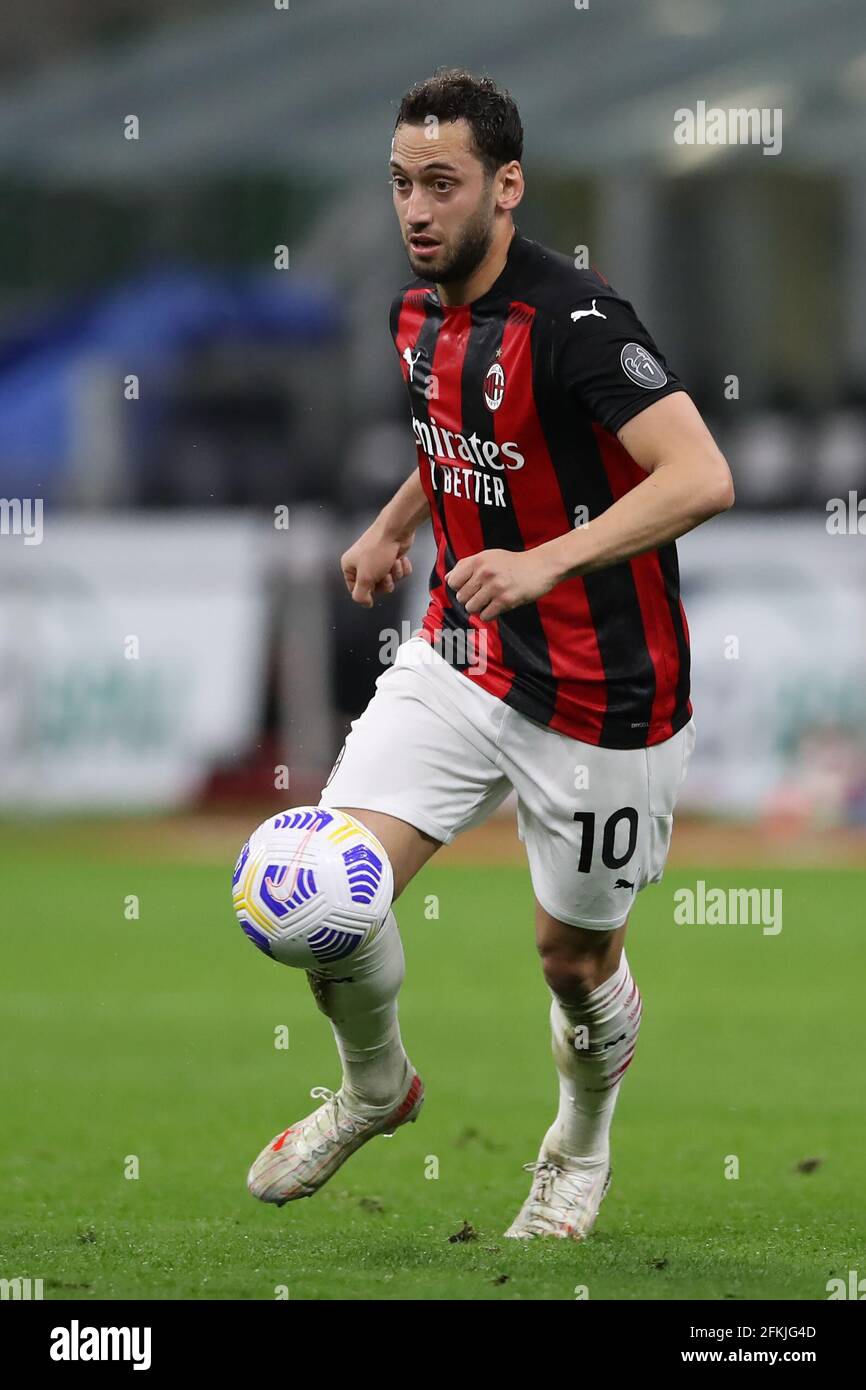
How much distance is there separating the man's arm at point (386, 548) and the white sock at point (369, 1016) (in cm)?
97

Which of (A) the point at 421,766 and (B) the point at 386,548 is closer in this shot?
(A) the point at 421,766

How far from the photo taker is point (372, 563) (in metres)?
5.42


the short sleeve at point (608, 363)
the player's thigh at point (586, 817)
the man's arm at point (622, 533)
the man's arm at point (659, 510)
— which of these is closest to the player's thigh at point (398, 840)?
the player's thigh at point (586, 817)

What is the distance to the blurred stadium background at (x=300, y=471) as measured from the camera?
883 centimetres

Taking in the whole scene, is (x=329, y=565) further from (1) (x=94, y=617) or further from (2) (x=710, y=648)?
(2) (x=710, y=648)

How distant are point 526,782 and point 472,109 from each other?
1.49 meters

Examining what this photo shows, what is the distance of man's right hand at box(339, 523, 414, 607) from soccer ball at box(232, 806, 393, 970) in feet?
3.16
